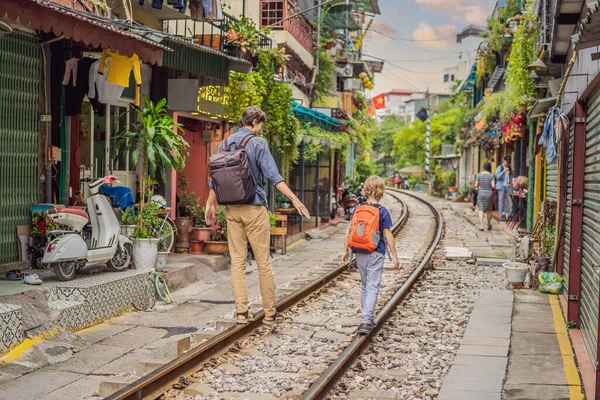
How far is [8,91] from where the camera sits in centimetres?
945

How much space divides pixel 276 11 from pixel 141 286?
50.0ft

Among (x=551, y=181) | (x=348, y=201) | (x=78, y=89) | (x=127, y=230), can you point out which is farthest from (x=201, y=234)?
(x=348, y=201)

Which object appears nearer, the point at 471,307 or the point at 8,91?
the point at 8,91

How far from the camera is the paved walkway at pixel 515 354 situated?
6320 mm

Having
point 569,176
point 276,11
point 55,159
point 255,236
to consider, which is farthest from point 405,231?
point 255,236

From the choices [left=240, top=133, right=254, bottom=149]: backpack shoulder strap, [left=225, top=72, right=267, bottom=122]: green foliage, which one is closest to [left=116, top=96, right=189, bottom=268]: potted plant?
[left=240, top=133, right=254, bottom=149]: backpack shoulder strap

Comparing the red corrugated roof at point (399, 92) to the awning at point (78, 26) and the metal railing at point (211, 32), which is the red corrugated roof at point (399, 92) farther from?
the awning at point (78, 26)

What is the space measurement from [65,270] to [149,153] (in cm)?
232

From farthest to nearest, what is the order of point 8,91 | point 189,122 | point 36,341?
point 189,122 < point 8,91 < point 36,341

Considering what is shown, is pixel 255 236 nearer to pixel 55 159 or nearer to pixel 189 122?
pixel 55 159

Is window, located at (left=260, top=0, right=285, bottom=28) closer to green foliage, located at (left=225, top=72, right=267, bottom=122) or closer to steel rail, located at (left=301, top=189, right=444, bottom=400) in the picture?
green foliage, located at (left=225, top=72, right=267, bottom=122)

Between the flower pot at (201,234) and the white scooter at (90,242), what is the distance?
286 cm

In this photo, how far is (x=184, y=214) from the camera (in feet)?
48.1

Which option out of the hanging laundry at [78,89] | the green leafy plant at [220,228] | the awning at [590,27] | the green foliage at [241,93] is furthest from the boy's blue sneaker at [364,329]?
the green foliage at [241,93]
